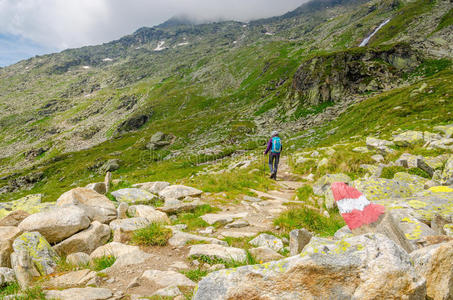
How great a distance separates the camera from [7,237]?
5855 mm

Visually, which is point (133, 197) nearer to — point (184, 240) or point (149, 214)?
point (149, 214)

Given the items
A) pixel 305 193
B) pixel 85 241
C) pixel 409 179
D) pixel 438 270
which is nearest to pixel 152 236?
pixel 85 241

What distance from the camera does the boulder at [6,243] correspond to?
5438 millimetres

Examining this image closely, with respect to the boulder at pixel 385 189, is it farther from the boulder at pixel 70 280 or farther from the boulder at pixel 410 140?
the boulder at pixel 410 140

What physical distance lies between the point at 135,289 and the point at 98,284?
2.74ft

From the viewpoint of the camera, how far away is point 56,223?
22.4 feet

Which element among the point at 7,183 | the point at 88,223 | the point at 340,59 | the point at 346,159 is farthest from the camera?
the point at 7,183

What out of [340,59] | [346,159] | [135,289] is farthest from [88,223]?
[340,59]

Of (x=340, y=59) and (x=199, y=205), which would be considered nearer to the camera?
(x=199, y=205)

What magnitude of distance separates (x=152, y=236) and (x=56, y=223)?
3.09m

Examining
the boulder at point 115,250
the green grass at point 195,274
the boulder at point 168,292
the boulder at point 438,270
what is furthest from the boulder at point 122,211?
the boulder at point 438,270

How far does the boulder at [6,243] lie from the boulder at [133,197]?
15.4 ft

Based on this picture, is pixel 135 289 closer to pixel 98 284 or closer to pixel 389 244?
pixel 98 284

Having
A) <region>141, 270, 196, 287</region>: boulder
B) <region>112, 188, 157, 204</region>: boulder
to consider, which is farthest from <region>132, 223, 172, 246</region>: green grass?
<region>112, 188, 157, 204</region>: boulder
